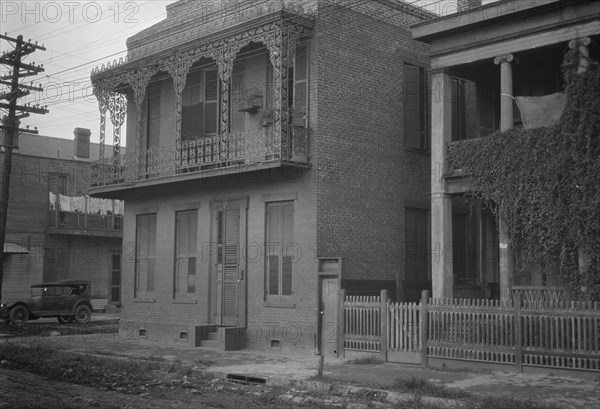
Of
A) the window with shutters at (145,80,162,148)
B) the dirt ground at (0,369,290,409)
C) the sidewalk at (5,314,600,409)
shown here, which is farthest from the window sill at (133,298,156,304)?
the dirt ground at (0,369,290,409)

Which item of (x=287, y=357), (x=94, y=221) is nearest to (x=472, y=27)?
(x=287, y=357)

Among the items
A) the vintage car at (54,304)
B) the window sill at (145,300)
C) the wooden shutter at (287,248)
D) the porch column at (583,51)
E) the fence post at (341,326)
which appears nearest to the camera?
the porch column at (583,51)

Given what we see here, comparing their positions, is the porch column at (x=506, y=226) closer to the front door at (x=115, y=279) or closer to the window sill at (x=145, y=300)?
the window sill at (x=145, y=300)

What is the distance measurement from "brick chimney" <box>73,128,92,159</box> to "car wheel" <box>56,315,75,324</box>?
1264cm

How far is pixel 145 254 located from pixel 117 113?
4.80 m

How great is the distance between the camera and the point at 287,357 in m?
17.7

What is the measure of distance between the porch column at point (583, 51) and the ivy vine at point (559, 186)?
9 cm

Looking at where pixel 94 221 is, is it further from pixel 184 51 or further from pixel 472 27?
pixel 472 27

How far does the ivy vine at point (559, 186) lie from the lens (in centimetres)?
1452

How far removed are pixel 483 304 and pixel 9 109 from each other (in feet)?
63.6

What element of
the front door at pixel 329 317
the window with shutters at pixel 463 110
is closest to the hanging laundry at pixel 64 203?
the window with shutters at pixel 463 110

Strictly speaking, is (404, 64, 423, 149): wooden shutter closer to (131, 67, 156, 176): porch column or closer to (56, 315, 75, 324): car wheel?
(131, 67, 156, 176): porch column

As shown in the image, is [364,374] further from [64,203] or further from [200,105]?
[64,203]

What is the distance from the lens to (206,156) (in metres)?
20.8
